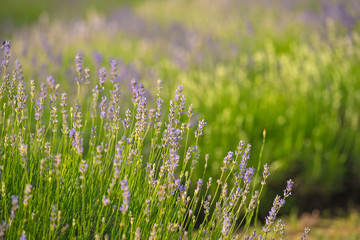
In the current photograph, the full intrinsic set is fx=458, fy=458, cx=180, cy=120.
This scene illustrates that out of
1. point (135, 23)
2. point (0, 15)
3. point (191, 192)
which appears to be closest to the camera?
point (191, 192)

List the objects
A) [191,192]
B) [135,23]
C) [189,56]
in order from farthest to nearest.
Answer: [135,23], [189,56], [191,192]

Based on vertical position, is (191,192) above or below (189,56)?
below

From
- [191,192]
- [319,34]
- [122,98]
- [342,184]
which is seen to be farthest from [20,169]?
[319,34]

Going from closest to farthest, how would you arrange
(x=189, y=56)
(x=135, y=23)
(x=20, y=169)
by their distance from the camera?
(x=20, y=169) < (x=189, y=56) < (x=135, y=23)

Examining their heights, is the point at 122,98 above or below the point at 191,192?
above

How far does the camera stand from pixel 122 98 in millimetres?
5434

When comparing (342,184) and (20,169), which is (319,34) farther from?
(20,169)

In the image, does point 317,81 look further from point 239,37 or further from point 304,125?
point 239,37

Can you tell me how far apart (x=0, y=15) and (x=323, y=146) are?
1388 centimetres

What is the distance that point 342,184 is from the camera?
494 centimetres

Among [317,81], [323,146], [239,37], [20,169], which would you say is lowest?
[20,169]

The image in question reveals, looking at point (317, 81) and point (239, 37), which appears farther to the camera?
point (239, 37)

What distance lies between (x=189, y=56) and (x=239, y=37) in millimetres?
1347

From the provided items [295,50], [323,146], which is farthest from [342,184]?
[295,50]
